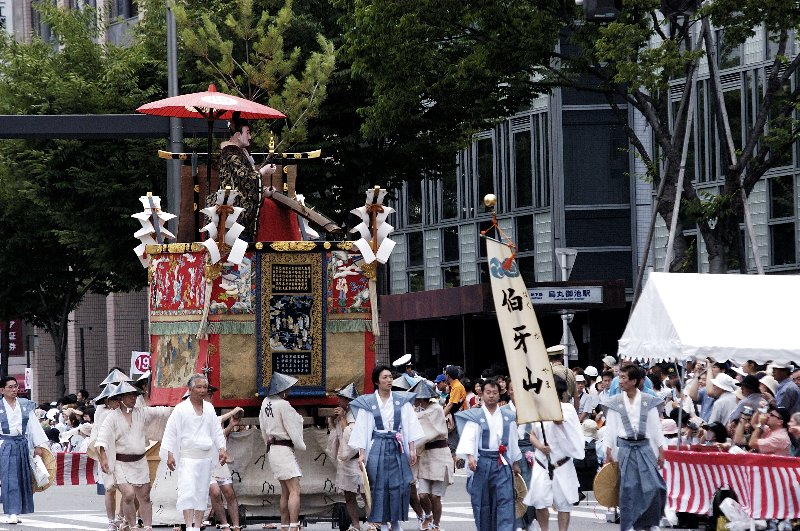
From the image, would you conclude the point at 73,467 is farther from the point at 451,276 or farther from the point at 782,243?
the point at 451,276

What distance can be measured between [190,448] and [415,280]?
28.2 meters

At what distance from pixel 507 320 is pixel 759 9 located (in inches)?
394

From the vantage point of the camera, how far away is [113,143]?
32.1m

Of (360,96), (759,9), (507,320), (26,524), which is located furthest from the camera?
(360,96)

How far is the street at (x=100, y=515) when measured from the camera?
62.3ft

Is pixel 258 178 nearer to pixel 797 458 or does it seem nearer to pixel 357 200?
pixel 797 458

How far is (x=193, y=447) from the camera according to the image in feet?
53.1

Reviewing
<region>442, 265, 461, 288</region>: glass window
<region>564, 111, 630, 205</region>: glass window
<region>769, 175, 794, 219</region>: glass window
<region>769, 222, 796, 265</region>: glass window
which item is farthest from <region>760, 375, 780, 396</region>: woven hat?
<region>442, 265, 461, 288</region>: glass window

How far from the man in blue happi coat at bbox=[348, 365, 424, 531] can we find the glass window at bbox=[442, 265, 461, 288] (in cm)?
2567

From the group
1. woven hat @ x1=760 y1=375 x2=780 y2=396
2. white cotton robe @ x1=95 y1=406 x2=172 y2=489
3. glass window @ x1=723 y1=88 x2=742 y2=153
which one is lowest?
white cotton robe @ x1=95 y1=406 x2=172 y2=489

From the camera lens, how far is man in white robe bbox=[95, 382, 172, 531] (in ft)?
55.5

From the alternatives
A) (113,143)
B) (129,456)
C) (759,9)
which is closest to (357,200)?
(113,143)

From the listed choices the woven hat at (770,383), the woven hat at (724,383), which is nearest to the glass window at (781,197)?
the woven hat at (770,383)

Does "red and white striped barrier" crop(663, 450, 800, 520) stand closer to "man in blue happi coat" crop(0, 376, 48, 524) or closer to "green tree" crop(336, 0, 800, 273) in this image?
"green tree" crop(336, 0, 800, 273)
